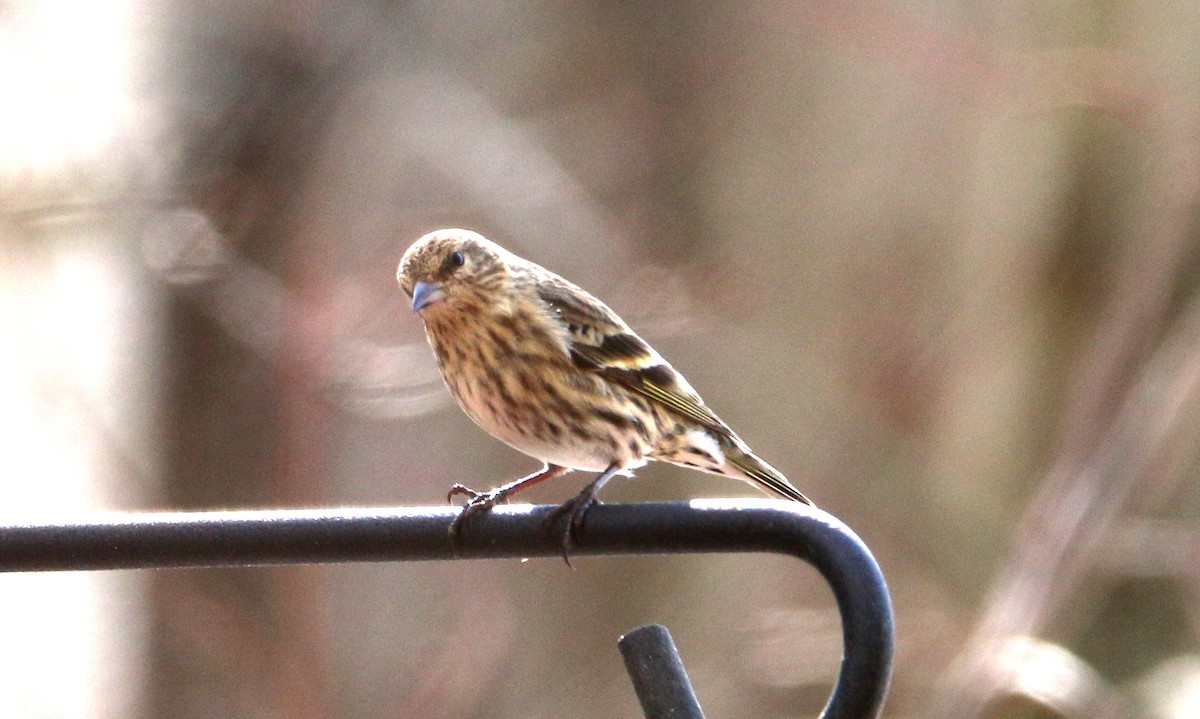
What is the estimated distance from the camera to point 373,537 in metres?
2.12

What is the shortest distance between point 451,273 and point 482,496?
31.7 inches

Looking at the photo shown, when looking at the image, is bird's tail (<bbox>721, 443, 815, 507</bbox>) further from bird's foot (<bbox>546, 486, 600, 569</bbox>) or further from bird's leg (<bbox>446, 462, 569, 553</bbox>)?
bird's foot (<bbox>546, 486, 600, 569</bbox>)

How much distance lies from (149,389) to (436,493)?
1399 millimetres

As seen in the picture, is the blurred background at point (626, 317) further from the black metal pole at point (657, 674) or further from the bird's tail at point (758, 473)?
the black metal pole at point (657, 674)

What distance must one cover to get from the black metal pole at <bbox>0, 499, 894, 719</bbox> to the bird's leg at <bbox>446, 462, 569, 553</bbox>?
0.06 feet

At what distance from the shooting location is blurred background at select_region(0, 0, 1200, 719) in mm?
5840

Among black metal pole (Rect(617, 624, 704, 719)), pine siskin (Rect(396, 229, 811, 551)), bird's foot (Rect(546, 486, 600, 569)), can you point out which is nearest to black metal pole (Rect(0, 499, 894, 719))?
bird's foot (Rect(546, 486, 600, 569))

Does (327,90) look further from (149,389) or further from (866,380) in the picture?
(866,380)

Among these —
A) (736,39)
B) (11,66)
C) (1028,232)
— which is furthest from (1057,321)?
(11,66)

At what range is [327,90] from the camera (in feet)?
20.5

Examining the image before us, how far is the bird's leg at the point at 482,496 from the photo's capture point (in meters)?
2.15

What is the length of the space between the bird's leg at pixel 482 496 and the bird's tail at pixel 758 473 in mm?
421

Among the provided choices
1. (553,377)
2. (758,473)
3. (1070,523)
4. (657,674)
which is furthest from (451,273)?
(1070,523)

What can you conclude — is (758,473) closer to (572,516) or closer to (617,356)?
(617,356)
